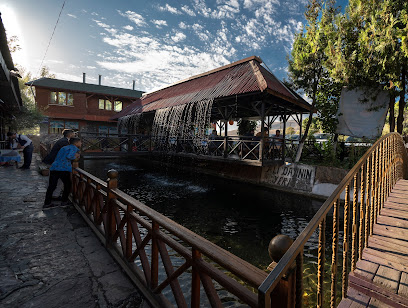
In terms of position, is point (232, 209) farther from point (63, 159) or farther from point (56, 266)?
point (56, 266)

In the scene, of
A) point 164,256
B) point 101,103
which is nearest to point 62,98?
point 101,103

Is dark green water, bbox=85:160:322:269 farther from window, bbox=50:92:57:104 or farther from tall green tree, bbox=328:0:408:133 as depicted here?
window, bbox=50:92:57:104

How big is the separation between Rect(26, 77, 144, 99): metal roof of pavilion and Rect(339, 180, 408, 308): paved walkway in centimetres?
2834

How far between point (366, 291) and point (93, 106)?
29460mm

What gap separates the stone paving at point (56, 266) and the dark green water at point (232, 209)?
3.21 meters

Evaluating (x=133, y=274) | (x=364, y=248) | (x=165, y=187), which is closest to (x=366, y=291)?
(x=364, y=248)

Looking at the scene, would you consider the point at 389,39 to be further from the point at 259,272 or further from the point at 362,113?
the point at 259,272

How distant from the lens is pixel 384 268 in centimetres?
266

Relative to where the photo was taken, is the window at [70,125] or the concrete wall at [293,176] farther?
the window at [70,125]

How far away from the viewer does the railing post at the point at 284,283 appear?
4.12ft

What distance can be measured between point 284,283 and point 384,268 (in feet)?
7.63

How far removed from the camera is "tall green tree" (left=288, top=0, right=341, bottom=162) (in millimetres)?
12477

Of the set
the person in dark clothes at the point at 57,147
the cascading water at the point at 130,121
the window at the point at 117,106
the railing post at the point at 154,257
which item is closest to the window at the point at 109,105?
the window at the point at 117,106

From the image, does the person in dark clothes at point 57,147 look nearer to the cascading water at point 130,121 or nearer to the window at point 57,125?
the cascading water at point 130,121
